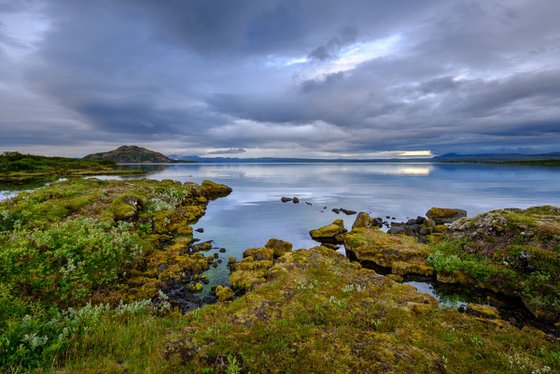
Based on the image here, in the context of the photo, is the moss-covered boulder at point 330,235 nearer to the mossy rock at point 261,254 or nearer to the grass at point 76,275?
the mossy rock at point 261,254

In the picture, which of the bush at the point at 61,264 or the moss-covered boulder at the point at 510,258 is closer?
the bush at the point at 61,264

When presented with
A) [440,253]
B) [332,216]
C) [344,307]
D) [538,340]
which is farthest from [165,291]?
[332,216]

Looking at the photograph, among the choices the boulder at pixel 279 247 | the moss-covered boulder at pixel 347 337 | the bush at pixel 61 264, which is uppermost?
the bush at pixel 61 264

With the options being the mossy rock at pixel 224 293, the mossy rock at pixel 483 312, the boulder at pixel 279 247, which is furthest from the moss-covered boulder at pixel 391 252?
the mossy rock at pixel 224 293

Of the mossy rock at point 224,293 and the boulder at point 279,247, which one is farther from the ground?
the mossy rock at point 224,293

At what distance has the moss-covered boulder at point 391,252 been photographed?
19.8 m

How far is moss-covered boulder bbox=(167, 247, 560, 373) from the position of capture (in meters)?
7.77

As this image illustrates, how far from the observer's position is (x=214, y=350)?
807cm

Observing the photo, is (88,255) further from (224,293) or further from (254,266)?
(254,266)

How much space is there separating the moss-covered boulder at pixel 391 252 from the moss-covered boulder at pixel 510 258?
107 centimetres

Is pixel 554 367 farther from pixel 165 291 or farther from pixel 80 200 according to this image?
pixel 80 200

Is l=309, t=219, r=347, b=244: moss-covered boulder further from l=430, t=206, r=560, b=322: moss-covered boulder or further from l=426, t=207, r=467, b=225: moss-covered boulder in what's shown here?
l=426, t=207, r=467, b=225: moss-covered boulder

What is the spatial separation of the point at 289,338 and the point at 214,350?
2.52 metres

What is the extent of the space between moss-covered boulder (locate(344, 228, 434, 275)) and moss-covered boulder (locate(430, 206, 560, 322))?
1.07m
